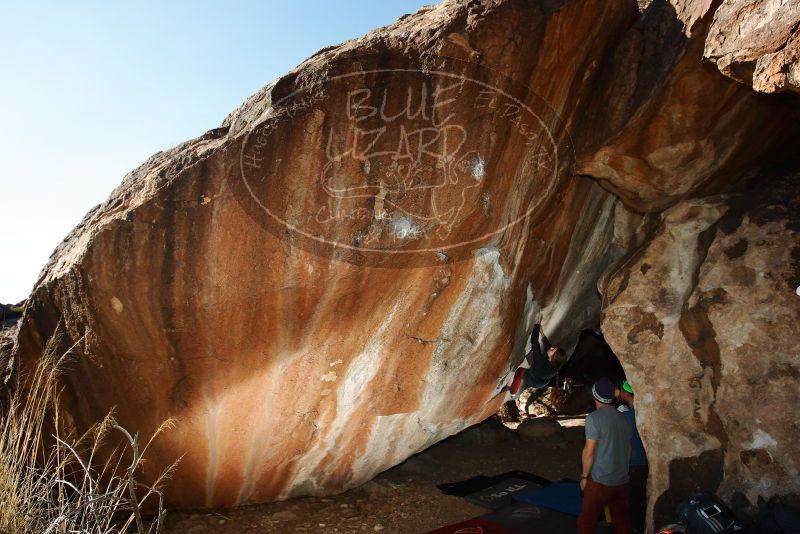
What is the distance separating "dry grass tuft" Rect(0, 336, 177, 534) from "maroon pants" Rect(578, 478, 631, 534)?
7.38 feet

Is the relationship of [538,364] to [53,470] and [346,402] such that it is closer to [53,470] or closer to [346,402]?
[346,402]

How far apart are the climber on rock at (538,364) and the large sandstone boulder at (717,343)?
99 centimetres

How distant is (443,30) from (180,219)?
1715 mm

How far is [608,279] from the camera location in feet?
13.0

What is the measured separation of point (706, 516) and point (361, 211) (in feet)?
7.51

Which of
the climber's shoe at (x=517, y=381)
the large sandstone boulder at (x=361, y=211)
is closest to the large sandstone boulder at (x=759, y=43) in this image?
the large sandstone boulder at (x=361, y=211)

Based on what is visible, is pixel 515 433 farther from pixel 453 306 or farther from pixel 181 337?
pixel 181 337

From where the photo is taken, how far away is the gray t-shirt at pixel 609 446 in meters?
3.30

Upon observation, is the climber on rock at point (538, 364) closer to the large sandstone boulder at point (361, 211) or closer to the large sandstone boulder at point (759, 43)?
the large sandstone boulder at point (361, 211)

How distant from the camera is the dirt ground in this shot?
156 inches

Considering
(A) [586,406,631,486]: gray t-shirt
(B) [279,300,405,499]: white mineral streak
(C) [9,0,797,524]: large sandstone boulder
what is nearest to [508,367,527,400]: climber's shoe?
(C) [9,0,797,524]: large sandstone boulder

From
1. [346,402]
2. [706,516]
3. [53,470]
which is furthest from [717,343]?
[53,470]

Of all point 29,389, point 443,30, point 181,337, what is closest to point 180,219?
point 181,337

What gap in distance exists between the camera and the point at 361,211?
3336 millimetres
